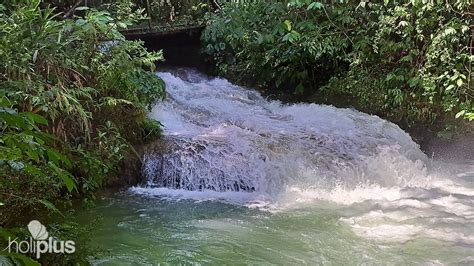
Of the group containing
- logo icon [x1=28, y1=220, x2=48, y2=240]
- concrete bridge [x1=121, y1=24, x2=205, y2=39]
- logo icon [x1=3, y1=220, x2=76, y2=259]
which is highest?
concrete bridge [x1=121, y1=24, x2=205, y2=39]

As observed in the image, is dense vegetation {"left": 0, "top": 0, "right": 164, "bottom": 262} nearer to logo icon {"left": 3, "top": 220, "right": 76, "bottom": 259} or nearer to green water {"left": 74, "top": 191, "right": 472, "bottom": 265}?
logo icon {"left": 3, "top": 220, "right": 76, "bottom": 259}

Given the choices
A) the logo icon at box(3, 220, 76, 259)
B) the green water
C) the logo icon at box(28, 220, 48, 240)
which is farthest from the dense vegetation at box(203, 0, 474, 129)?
the logo icon at box(28, 220, 48, 240)

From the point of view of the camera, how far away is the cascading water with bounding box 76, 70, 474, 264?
379 cm

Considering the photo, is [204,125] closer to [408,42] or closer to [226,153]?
[226,153]

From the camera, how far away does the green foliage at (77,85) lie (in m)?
3.94

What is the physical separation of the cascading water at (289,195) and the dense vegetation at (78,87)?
0.50 m

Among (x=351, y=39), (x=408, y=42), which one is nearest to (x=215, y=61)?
(x=351, y=39)

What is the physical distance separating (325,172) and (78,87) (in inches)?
126

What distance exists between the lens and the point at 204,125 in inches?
285

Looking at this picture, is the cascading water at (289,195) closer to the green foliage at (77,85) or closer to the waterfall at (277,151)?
the waterfall at (277,151)

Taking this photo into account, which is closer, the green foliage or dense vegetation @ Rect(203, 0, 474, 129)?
the green foliage

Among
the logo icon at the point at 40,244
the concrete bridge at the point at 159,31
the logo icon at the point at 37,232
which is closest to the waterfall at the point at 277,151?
the logo icon at the point at 40,244

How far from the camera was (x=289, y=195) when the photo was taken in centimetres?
530

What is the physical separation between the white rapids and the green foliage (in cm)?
70
